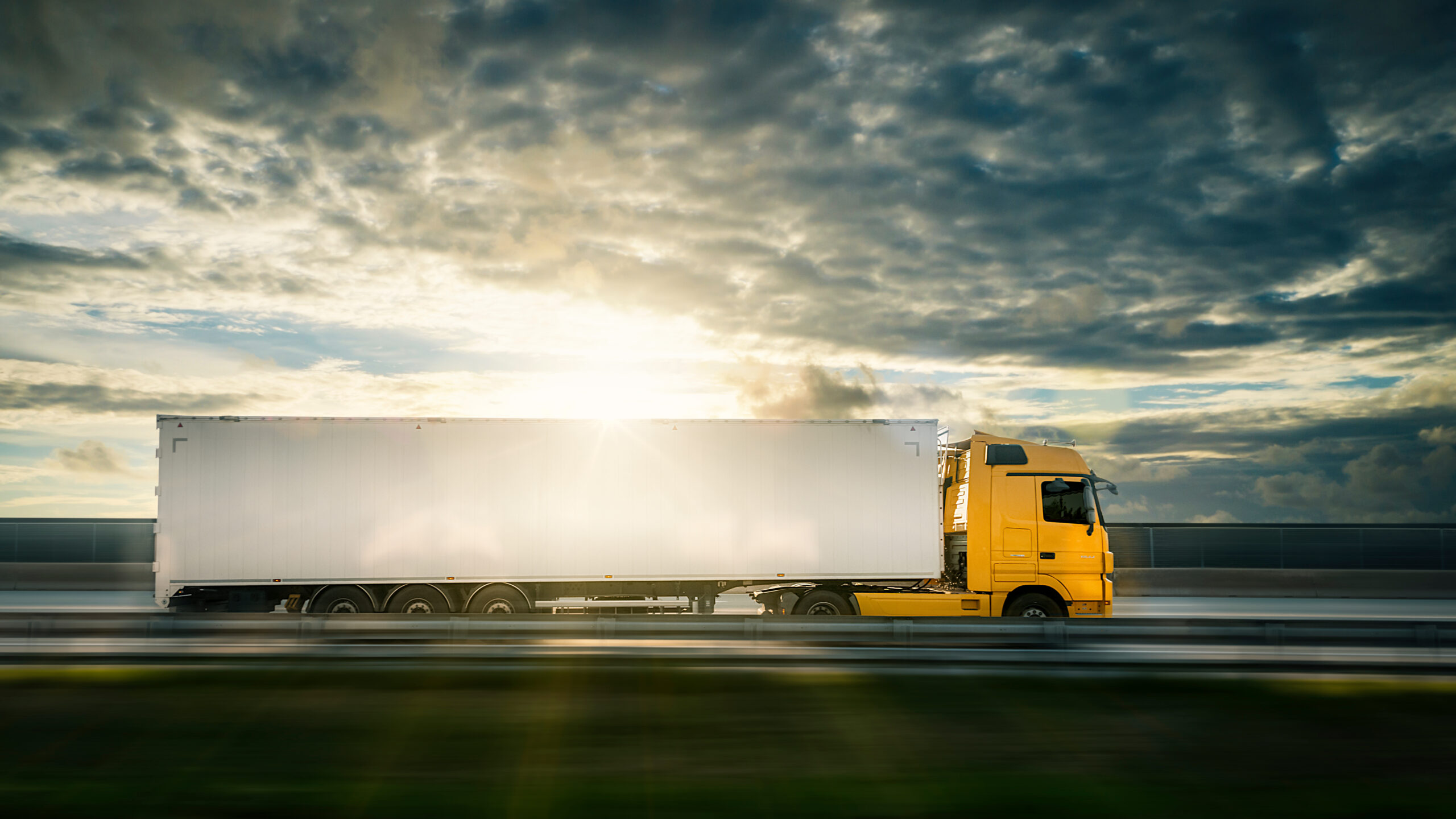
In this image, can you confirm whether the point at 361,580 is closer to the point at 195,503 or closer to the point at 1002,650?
the point at 195,503

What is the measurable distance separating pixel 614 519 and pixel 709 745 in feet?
24.2

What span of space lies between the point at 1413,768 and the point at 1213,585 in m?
17.5

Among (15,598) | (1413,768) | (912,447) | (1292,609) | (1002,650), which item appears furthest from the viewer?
(15,598)

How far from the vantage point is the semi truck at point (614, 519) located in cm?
1409

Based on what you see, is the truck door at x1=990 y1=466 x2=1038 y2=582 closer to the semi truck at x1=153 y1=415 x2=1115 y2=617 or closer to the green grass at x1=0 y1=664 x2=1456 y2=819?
the semi truck at x1=153 y1=415 x2=1115 y2=617

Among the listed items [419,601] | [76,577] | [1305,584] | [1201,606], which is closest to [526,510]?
[419,601]

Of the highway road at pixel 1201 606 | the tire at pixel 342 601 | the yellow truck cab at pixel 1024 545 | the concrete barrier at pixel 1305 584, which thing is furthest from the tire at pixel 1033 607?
the concrete barrier at pixel 1305 584

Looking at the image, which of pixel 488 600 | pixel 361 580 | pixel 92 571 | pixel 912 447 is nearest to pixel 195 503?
pixel 361 580

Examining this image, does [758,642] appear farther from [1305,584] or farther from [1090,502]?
[1305,584]

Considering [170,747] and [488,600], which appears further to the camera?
[488,600]

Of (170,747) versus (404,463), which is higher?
(404,463)

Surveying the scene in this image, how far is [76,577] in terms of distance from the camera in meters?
25.0

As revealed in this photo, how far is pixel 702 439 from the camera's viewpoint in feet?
Result: 48.6

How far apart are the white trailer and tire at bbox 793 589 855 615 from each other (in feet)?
0.88
